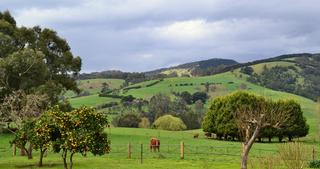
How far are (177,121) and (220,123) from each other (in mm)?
20498

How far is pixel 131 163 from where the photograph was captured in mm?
39438

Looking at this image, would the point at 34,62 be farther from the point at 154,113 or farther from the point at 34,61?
the point at 154,113

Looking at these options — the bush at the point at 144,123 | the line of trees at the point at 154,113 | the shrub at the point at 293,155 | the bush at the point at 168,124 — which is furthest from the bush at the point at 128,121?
the shrub at the point at 293,155

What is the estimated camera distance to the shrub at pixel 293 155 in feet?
76.0

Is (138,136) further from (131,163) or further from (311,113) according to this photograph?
(311,113)

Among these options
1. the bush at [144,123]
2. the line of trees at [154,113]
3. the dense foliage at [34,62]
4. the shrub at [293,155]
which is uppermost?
the dense foliage at [34,62]

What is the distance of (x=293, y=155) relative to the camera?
76.4ft

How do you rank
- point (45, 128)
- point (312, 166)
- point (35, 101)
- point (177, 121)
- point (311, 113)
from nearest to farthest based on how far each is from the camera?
1. point (45, 128)
2. point (312, 166)
3. point (35, 101)
4. point (177, 121)
5. point (311, 113)

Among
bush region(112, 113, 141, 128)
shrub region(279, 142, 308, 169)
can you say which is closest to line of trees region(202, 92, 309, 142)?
bush region(112, 113, 141, 128)

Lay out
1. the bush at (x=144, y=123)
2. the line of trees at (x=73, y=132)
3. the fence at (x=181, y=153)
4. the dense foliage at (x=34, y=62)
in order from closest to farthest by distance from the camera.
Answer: the line of trees at (x=73, y=132)
the fence at (x=181, y=153)
the dense foliage at (x=34, y=62)
the bush at (x=144, y=123)

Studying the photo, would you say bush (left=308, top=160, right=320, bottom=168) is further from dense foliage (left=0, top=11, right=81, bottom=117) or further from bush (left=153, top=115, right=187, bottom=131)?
bush (left=153, top=115, right=187, bottom=131)

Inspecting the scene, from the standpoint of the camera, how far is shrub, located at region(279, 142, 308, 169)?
23172 millimetres

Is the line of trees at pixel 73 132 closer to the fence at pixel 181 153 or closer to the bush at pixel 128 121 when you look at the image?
the fence at pixel 181 153

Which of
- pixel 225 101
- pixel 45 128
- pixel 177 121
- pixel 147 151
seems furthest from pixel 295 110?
pixel 45 128
